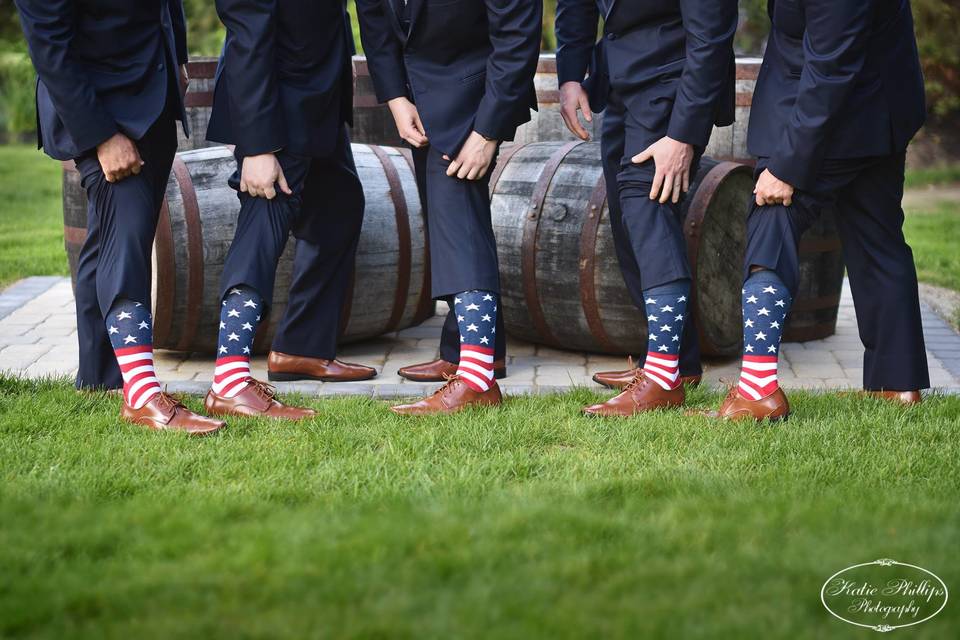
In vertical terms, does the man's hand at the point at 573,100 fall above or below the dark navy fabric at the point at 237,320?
above

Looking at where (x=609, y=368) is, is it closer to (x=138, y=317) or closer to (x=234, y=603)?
(x=138, y=317)

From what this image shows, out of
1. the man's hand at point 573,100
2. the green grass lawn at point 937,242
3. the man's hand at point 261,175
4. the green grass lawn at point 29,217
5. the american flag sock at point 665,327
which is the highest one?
the man's hand at point 573,100

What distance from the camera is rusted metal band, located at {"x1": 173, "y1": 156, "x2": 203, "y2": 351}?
4590mm

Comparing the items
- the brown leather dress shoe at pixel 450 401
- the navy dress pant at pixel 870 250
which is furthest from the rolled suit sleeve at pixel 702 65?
the brown leather dress shoe at pixel 450 401

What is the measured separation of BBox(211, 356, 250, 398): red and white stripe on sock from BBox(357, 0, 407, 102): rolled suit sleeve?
0.97m

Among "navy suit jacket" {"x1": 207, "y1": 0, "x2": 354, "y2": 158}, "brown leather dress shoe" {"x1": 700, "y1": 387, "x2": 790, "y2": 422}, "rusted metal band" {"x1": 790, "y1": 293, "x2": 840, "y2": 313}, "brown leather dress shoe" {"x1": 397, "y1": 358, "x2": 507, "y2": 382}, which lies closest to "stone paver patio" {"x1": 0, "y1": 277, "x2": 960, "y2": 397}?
"brown leather dress shoe" {"x1": 397, "y1": 358, "x2": 507, "y2": 382}

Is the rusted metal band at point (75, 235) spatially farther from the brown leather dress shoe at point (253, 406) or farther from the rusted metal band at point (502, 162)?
the rusted metal band at point (502, 162)

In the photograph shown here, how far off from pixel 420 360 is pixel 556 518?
7.12 feet

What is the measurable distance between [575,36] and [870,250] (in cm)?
123

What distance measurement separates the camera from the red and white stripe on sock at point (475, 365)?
396cm

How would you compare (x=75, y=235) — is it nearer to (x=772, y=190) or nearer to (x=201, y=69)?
(x=201, y=69)

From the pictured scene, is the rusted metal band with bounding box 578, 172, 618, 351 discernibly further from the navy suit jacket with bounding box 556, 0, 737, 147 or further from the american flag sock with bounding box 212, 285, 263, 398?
the american flag sock with bounding box 212, 285, 263, 398

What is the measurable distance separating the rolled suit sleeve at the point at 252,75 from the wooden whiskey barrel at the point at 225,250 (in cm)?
82

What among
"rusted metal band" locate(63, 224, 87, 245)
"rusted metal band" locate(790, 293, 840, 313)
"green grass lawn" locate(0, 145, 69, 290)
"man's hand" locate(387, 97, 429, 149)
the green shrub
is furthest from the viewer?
the green shrub
